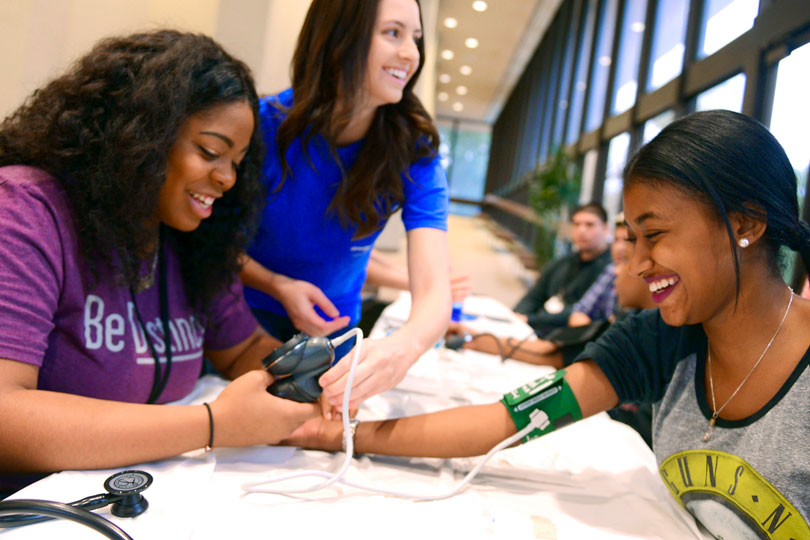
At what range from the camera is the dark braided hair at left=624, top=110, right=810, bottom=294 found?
827mm

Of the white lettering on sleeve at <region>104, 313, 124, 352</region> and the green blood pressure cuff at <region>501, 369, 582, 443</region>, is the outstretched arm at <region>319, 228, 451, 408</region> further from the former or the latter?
the white lettering on sleeve at <region>104, 313, 124, 352</region>

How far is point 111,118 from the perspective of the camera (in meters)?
0.92

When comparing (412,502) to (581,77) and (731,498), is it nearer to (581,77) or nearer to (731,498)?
(731,498)

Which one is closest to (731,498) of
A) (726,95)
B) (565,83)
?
(726,95)

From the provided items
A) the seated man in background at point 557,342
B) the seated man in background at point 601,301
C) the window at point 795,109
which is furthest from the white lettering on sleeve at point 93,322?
the seated man in background at point 601,301

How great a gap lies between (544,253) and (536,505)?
5.76 m

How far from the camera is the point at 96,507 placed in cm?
67

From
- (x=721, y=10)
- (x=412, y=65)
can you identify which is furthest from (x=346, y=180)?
(x=721, y=10)

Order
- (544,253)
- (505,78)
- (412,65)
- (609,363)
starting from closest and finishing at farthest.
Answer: (609,363) < (412,65) < (544,253) < (505,78)

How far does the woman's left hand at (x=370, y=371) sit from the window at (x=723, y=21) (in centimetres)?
286

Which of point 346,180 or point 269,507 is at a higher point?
point 346,180

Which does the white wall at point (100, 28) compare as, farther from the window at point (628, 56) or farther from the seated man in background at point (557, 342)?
the window at point (628, 56)

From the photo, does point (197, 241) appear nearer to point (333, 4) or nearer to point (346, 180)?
point (346, 180)

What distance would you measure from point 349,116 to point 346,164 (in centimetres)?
12
